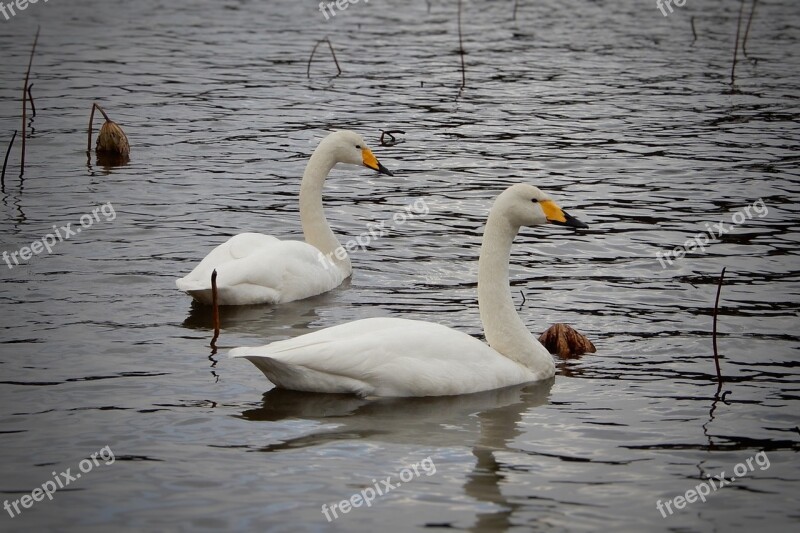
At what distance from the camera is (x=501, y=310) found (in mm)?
9445

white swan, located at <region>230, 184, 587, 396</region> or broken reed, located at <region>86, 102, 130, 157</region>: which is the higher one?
broken reed, located at <region>86, 102, 130, 157</region>

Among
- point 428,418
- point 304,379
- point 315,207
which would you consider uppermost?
point 315,207

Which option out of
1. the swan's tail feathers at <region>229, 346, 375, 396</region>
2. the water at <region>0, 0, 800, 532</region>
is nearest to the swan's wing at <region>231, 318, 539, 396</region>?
the swan's tail feathers at <region>229, 346, 375, 396</region>

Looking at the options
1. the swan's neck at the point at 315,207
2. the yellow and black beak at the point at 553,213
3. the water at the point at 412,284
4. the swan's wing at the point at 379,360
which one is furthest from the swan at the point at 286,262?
the yellow and black beak at the point at 553,213

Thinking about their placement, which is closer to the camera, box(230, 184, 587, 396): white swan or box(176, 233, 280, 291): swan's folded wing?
box(230, 184, 587, 396): white swan

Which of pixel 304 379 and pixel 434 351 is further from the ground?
pixel 434 351

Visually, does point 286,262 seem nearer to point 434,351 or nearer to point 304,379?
point 304,379

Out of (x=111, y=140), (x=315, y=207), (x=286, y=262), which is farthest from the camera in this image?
(x=111, y=140)

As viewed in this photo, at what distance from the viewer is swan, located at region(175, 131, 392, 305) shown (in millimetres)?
11062

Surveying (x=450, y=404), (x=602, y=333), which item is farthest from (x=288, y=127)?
(x=450, y=404)

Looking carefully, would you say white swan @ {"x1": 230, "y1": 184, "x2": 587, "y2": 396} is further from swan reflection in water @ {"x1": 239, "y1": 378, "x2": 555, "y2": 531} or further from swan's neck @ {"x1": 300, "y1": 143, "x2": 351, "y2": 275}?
swan's neck @ {"x1": 300, "y1": 143, "x2": 351, "y2": 275}

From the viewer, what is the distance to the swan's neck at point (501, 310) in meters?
9.41

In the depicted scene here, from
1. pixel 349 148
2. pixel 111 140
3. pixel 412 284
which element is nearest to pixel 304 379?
pixel 412 284

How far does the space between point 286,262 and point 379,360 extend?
3.09m
